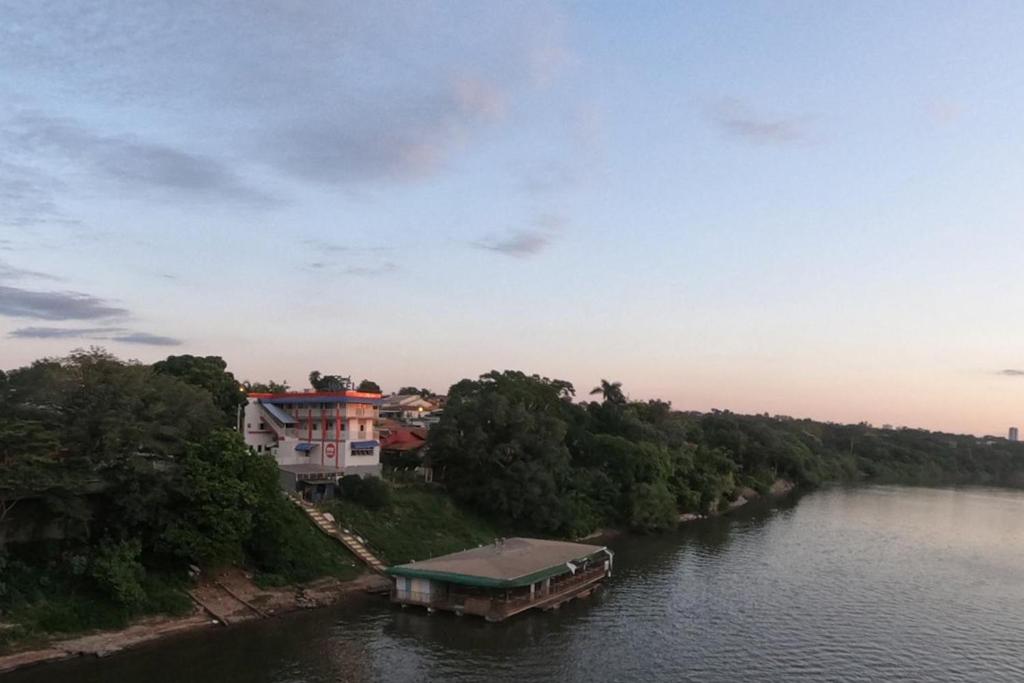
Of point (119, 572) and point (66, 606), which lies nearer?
point (66, 606)

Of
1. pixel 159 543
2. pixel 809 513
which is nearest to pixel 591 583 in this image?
pixel 159 543

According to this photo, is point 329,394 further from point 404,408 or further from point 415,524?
point 404,408

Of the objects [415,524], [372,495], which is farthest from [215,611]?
[415,524]

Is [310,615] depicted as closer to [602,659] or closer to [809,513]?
[602,659]

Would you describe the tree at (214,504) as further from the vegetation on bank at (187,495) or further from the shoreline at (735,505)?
the shoreline at (735,505)

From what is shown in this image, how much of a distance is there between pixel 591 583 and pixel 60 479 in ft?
109

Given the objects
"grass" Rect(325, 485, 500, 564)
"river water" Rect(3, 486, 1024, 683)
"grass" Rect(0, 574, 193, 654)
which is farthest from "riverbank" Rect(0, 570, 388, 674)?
"grass" Rect(325, 485, 500, 564)

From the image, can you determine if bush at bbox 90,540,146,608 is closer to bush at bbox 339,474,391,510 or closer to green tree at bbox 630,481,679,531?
bush at bbox 339,474,391,510

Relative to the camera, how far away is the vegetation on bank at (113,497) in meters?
37.1

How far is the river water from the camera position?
36.3 m

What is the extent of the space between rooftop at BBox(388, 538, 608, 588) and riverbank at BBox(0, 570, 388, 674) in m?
4.11

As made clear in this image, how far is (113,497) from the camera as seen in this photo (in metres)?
41.1

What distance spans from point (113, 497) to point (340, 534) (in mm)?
16341

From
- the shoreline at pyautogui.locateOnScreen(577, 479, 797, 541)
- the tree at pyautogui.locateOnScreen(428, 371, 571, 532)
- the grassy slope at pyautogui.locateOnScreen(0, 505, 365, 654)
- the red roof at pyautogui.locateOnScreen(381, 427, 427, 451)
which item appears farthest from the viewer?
the red roof at pyautogui.locateOnScreen(381, 427, 427, 451)
